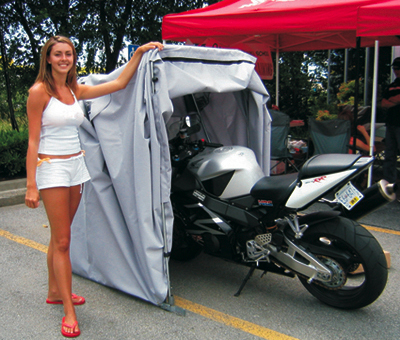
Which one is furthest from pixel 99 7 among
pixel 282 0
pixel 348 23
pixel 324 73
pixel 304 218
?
pixel 304 218

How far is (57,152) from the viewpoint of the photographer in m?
2.73

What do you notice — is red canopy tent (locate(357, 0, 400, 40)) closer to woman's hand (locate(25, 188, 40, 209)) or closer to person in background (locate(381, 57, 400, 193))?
person in background (locate(381, 57, 400, 193))

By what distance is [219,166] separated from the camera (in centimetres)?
318

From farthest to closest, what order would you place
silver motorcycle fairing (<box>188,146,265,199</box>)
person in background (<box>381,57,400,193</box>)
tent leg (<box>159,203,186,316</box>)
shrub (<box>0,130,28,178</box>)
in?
1. shrub (<box>0,130,28,178</box>)
2. person in background (<box>381,57,400,193</box>)
3. silver motorcycle fairing (<box>188,146,265,199</box>)
4. tent leg (<box>159,203,186,316</box>)

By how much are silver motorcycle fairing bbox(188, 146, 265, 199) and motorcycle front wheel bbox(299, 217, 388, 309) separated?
57 cm

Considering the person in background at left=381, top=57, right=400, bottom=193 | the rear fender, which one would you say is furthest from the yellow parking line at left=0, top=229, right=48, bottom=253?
the person in background at left=381, top=57, right=400, bottom=193

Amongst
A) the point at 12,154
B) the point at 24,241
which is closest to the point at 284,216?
the point at 24,241

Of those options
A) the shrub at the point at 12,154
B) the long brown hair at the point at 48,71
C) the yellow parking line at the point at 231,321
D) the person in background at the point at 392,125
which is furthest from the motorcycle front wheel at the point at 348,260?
the shrub at the point at 12,154

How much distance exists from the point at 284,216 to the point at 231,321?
2.66 ft

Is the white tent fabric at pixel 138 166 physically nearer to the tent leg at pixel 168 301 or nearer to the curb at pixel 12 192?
the tent leg at pixel 168 301

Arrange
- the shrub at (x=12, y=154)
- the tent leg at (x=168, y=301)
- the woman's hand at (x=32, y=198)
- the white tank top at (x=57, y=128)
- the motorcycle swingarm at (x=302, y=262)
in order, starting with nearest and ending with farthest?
the woman's hand at (x=32, y=198) → the white tank top at (x=57, y=128) → the motorcycle swingarm at (x=302, y=262) → the tent leg at (x=168, y=301) → the shrub at (x=12, y=154)

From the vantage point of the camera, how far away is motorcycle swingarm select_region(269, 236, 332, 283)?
2846mm

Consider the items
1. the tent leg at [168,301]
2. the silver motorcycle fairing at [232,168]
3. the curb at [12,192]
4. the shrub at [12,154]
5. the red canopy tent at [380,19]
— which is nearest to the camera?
the tent leg at [168,301]

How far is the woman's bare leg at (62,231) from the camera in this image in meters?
2.73
